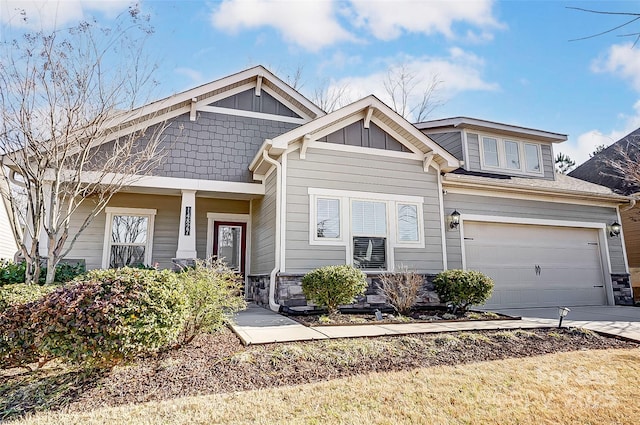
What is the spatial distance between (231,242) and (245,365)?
6607 mm

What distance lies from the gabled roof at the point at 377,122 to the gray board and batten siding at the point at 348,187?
353mm

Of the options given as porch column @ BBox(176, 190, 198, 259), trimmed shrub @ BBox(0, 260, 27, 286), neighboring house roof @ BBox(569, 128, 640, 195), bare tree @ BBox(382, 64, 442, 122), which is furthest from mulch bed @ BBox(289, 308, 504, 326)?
bare tree @ BBox(382, 64, 442, 122)

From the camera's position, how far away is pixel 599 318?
7523mm

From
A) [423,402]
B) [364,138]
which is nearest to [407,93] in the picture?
[364,138]

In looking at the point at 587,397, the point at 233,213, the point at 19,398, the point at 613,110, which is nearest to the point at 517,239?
the point at 613,110

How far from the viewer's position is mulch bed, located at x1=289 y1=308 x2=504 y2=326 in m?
6.32

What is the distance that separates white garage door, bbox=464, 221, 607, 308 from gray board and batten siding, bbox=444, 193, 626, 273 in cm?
32

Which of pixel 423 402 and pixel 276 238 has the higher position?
pixel 276 238

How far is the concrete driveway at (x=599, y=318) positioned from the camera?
627 centimetres

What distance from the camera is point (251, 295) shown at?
32.7 feet

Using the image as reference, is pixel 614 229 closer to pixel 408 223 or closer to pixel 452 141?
pixel 452 141

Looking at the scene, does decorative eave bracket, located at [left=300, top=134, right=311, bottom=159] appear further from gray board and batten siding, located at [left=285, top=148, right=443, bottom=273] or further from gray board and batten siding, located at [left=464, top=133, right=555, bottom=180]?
gray board and batten siding, located at [left=464, top=133, right=555, bottom=180]

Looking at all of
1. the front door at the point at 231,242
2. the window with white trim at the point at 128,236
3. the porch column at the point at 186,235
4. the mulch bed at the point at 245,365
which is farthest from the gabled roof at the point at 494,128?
the window with white trim at the point at 128,236

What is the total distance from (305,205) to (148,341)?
4643 mm
